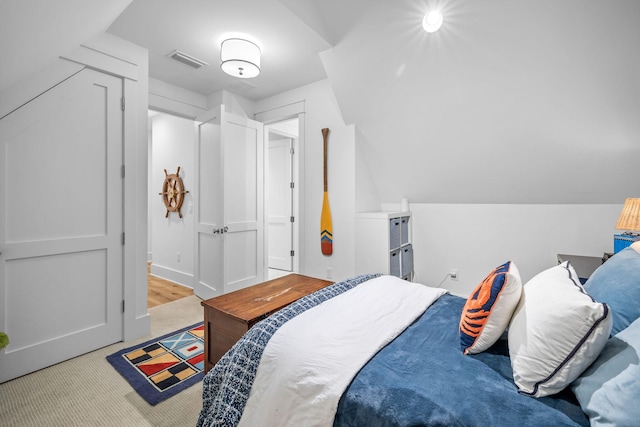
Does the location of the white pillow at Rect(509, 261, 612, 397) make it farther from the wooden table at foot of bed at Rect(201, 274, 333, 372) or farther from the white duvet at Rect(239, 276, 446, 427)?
the wooden table at foot of bed at Rect(201, 274, 333, 372)

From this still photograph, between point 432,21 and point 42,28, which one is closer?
point 42,28

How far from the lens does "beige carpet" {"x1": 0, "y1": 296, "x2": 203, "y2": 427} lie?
64.8 inches

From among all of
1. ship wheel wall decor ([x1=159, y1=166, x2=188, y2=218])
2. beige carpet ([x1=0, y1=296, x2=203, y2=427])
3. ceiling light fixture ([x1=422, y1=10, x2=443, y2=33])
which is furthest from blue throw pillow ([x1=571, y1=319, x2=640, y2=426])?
ship wheel wall decor ([x1=159, y1=166, x2=188, y2=218])

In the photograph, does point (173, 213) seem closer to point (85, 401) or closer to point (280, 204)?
point (280, 204)

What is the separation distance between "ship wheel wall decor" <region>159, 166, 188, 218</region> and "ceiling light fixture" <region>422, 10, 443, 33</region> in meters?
3.49

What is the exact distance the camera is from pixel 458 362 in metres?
1.10

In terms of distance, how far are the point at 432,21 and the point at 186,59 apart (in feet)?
7.53

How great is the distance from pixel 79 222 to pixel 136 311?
34.5 inches

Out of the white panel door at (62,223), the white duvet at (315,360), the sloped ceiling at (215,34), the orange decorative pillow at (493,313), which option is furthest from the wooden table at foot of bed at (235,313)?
the sloped ceiling at (215,34)

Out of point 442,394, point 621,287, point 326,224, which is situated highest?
point 326,224

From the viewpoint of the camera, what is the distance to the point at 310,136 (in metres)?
3.66

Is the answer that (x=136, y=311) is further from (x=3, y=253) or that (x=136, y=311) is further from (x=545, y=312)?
(x=545, y=312)

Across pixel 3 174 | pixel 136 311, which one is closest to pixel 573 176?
pixel 136 311

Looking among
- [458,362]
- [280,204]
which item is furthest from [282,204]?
[458,362]
